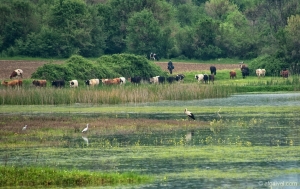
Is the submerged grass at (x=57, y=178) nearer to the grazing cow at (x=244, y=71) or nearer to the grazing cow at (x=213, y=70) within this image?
the grazing cow at (x=213, y=70)

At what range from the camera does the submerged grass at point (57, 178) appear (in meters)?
22.8

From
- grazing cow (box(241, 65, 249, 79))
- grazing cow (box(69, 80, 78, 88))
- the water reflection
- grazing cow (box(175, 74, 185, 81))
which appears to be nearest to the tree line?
grazing cow (box(241, 65, 249, 79))

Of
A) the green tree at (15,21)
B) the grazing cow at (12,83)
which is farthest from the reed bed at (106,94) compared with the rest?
the green tree at (15,21)

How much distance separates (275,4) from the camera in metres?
91.1

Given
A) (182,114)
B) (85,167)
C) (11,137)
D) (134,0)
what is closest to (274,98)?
(182,114)

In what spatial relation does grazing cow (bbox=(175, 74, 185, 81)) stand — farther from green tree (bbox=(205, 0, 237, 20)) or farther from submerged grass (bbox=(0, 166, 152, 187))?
submerged grass (bbox=(0, 166, 152, 187))

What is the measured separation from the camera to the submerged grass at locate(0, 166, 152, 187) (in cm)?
2280

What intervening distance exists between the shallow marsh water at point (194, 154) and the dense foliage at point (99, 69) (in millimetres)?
29112

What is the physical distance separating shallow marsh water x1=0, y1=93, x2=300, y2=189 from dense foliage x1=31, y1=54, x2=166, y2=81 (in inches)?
1146

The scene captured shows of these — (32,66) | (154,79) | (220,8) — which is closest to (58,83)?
(154,79)

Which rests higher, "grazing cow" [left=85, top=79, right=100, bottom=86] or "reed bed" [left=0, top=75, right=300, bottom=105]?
"grazing cow" [left=85, top=79, right=100, bottom=86]

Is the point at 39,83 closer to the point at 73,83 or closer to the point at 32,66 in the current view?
the point at 73,83

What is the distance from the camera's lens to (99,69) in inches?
2771

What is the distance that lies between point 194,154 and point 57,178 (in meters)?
6.83
